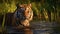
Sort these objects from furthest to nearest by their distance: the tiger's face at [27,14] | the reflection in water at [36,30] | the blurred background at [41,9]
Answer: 1. the blurred background at [41,9]
2. the tiger's face at [27,14]
3. the reflection in water at [36,30]

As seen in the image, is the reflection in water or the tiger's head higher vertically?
the tiger's head

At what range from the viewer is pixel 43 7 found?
29.6 feet

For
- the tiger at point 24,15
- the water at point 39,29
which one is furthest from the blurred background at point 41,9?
the tiger at point 24,15

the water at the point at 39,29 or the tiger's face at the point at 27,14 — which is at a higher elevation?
the tiger's face at the point at 27,14

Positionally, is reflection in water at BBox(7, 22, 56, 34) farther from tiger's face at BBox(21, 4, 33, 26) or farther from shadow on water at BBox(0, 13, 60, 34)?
tiger's face at BBox(21, 4, 33, 26)

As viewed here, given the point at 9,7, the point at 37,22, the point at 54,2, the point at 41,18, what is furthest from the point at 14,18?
the point at 54,2

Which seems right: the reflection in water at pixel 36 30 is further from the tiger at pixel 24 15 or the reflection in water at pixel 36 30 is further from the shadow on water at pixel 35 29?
the tiger at pixel 24 15

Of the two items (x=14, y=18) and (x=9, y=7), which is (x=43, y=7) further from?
(x=14, y=18)

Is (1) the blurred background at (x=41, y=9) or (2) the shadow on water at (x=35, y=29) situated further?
(1) the blurred background at (x=41, y=9)

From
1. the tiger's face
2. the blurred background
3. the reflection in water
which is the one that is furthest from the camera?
the blurred background

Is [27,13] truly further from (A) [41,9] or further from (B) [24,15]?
A: (A) [41,9]

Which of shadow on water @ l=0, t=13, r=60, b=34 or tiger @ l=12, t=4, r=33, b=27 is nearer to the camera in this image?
shadow on water @ l=0, t=13, r=60, b=34

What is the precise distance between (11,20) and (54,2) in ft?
9.64

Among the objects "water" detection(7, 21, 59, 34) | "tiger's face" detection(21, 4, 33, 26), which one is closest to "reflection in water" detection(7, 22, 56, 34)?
"water" detection(7, 21, 59, 34)
